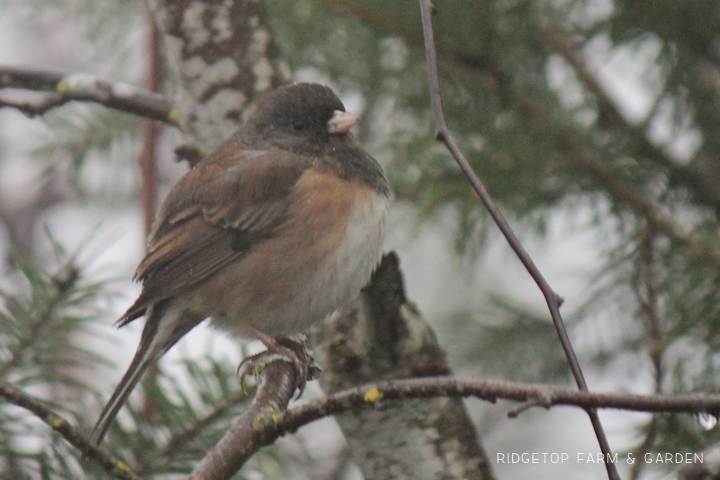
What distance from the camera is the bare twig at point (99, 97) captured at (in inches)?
92.5

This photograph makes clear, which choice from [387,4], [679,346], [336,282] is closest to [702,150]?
[679,346]

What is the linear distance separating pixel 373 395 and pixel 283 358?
743 mm

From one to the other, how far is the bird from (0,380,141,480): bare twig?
0.71 m

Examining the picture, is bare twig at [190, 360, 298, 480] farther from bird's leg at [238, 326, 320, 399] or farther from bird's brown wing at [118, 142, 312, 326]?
bird's brown wing at [118, 142, 312, 326]

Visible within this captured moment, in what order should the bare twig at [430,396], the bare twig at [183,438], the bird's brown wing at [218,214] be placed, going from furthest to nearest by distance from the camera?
the bird's brown wing at [218,214], the bare twig at [183,438], the bare twig at [430,396]

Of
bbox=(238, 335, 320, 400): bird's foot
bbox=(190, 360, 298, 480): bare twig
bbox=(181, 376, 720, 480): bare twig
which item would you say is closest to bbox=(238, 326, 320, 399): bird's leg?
bbox=(238, 335, 320, 400): bird's foot

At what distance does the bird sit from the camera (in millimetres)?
2135

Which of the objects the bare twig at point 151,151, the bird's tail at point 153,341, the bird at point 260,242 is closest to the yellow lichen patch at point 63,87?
the bare twig at point 151,151

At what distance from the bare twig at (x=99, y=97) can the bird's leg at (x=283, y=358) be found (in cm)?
69

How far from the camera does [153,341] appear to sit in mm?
2117

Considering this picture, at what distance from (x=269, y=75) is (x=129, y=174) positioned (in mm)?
1156

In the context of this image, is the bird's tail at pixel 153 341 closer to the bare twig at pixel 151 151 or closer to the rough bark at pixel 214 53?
the bare twig at pixel 151 151

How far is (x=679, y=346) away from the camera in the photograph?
2.23 meters

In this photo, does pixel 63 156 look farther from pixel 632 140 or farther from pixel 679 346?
pixel 679 346
